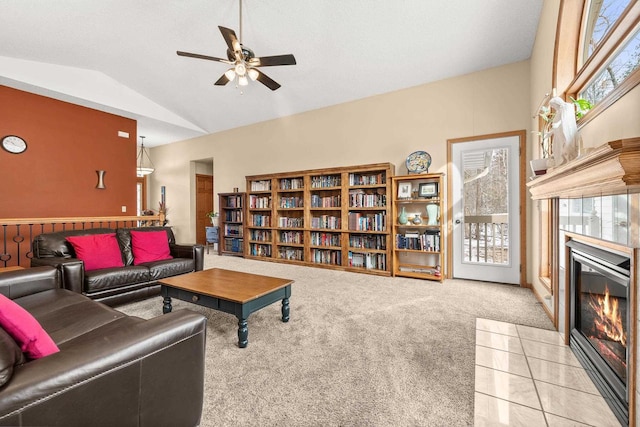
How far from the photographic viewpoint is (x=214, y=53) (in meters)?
4.10

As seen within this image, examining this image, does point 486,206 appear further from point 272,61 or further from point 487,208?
point 272,61

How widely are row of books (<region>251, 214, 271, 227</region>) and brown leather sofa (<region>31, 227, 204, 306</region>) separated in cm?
229

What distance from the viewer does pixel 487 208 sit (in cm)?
400

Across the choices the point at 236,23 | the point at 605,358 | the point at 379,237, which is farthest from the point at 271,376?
the point at 236,23

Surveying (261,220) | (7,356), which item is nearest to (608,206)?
(7,356)

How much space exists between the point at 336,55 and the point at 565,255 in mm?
3492

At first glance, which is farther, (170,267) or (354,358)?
(170,267)

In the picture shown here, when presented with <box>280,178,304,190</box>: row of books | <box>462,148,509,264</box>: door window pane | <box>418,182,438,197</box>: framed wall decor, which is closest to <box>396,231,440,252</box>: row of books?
<box>462,148,509,264</box>: door window pane

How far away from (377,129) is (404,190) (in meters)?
1.22

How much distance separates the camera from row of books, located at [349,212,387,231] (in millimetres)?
4602

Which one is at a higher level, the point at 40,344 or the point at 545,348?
the point at 40,344

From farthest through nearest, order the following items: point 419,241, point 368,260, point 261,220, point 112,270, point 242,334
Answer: point 261,220
point 368,260
point 419,241
point 112,270
point 242,334

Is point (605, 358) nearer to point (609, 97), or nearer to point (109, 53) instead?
point (609, 97)

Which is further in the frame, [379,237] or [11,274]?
[379,237]
